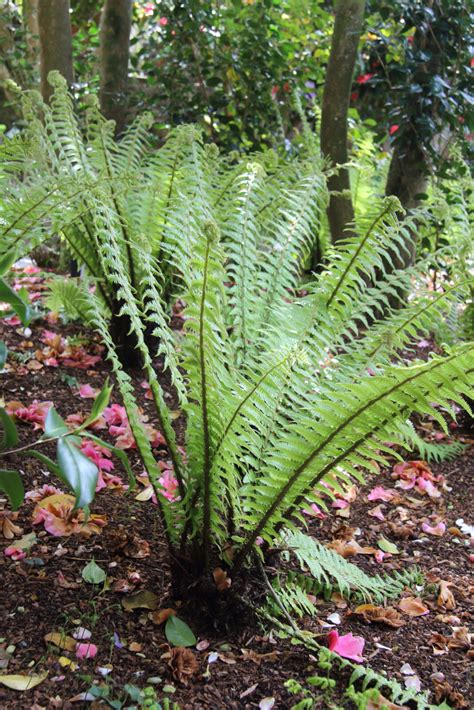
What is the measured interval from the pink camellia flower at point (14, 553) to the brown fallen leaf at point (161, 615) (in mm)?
387

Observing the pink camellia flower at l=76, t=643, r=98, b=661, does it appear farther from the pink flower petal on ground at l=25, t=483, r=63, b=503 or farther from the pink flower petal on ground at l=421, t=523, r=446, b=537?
the pink flower petal on ground at l=421, t=523, r=446, b=537

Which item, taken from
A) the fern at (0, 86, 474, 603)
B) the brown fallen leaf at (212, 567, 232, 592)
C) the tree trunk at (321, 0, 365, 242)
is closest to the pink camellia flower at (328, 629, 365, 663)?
the fern at (0, 86, 474, 603)

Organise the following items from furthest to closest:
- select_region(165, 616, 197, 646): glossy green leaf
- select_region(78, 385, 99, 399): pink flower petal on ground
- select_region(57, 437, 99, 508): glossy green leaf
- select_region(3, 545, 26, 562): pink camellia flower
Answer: select_region(78, 385, 99, 399): pink flower petal on ground, select_region(3, 545, 26, 562): pink camellia flower, select_region(165, 616, 197, 646): glossy green leaf, select_region(57, 437, 99, 508): glossy green leaf

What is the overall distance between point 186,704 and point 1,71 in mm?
5442

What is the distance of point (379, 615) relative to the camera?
1.92 metres

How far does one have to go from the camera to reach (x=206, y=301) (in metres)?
1.55

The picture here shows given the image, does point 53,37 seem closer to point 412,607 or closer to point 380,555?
point 380,555

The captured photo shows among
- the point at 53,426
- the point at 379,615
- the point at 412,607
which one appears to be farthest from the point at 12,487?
the point at 412,607

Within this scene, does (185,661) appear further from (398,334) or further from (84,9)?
(84,9)

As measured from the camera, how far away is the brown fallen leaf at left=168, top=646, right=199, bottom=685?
5.16ft

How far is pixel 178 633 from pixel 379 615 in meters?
0.58

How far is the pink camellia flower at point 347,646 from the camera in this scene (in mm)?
1695

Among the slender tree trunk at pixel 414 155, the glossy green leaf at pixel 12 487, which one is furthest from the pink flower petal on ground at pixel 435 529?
the glossy green leaf at pixel 12 487

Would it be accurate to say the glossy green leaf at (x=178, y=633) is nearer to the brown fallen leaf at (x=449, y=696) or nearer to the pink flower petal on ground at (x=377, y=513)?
the brown fallen leaf at (x=449, y=696)
